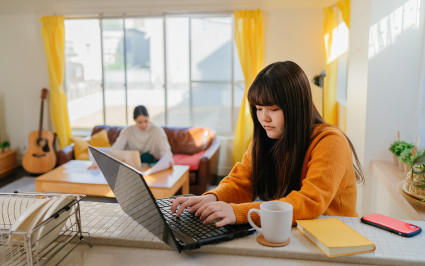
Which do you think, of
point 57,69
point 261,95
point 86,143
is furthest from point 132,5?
point 261,95

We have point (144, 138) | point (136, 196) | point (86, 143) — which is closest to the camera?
point (136, 196)

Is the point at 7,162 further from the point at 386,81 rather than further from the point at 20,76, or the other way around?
the point at 386,81

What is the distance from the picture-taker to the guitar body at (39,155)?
5.31 meters

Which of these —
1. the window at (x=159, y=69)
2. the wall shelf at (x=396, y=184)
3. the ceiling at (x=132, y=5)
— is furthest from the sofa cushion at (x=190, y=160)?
the wall shelf at (x=396, y=184)

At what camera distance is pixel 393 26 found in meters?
2.69

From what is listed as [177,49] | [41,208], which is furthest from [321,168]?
[177,49]

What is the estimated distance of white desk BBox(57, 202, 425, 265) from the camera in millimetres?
1089

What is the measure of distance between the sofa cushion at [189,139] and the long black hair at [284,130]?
3416mm

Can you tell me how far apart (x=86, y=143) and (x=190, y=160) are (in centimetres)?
149

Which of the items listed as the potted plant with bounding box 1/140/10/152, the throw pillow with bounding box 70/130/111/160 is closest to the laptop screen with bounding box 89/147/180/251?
the throw pillow with bounding box 70/130/111/160

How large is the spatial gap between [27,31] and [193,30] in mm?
2390

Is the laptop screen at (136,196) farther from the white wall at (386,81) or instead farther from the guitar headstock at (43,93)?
the guitar headstock at (43,93)

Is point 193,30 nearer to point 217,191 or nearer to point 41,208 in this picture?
point 217,191

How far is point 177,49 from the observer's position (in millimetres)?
5480
